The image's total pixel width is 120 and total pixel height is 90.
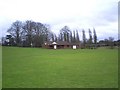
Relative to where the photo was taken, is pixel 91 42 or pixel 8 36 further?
pixel 91 42

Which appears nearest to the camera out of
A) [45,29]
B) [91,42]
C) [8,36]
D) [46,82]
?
[46,82]

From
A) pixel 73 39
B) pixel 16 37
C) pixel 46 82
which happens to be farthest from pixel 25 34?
pixel 46 82

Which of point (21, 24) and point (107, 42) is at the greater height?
point (21, 24)

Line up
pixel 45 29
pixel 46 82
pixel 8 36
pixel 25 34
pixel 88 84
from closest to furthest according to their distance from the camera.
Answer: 1. pixel 88 84
2. pixel 46 82
3. pixel 8 36
4. pixel 25 34
5. pixel 45 29

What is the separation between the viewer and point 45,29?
284 feet

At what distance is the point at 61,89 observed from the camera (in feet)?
28.5

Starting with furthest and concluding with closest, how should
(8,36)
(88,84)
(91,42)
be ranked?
(91,42), (8,36), (88,84)

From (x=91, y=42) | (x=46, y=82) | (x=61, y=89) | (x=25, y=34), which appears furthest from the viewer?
(x=91, y=42)

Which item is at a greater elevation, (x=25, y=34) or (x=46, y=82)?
(x=25, y=34)

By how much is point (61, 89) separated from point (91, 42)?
3458 inches

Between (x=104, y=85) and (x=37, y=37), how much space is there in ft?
242

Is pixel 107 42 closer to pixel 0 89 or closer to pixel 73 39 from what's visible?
pixel 73 39

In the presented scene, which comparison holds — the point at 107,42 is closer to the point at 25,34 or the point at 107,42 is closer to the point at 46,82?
the point at 25,34

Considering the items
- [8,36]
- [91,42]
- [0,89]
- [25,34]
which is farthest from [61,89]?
[91,42]
